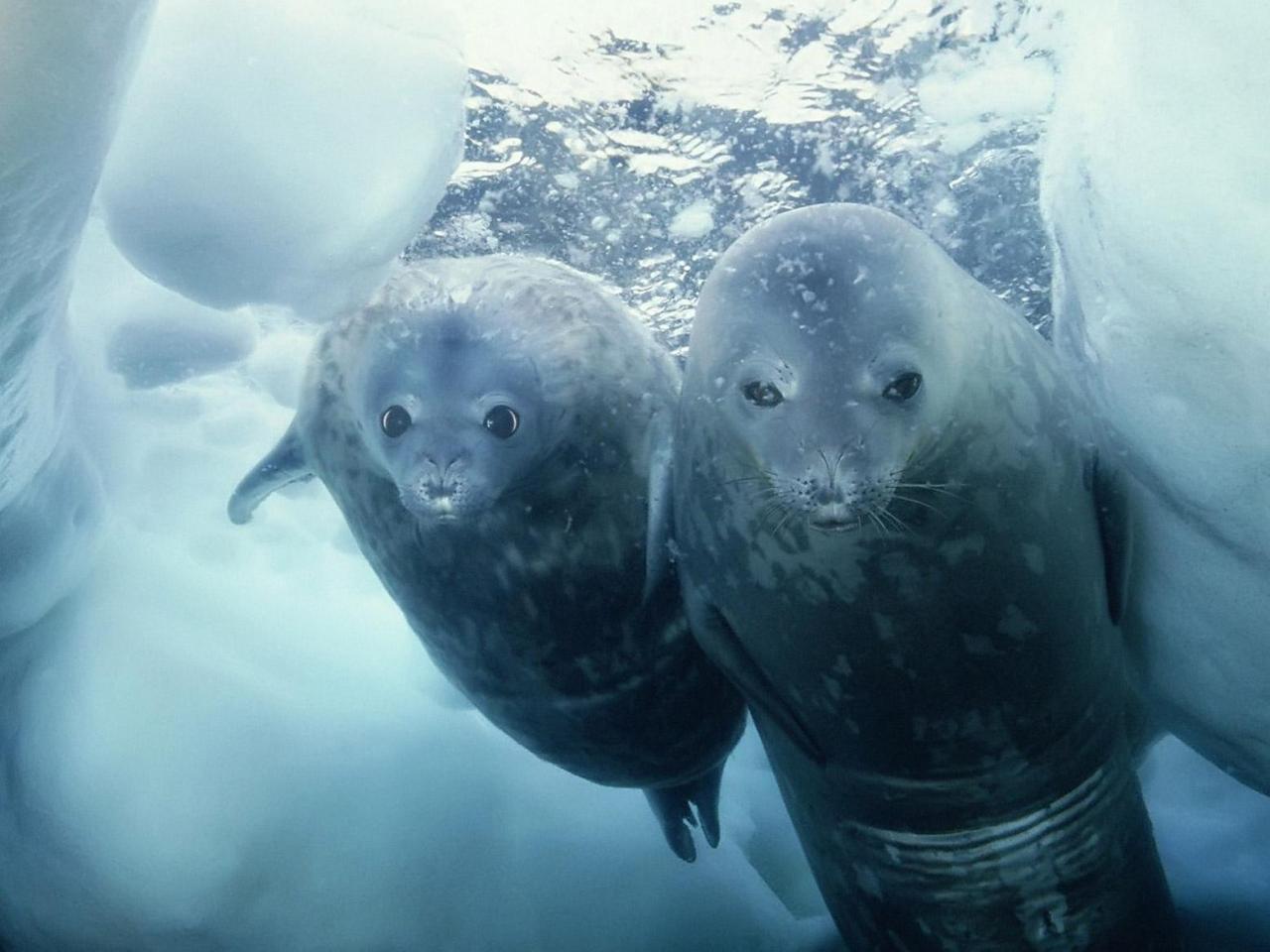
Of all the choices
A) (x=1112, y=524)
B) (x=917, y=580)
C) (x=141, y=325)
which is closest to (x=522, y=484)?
(x=917, y=580)

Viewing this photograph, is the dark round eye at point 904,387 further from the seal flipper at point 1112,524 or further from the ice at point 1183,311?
the seal flipper at point 1112,524

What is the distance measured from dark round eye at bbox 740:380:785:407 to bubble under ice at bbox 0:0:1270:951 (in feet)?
7.17

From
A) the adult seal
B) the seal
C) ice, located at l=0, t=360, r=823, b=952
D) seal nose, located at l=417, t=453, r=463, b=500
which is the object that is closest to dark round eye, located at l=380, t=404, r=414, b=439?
the seal

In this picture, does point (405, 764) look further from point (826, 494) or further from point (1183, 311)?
point (1183, 311)

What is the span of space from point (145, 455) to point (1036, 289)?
5813mm

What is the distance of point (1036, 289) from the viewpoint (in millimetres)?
5832

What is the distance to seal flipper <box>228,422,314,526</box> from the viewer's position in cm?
378

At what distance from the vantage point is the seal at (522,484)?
115 inches

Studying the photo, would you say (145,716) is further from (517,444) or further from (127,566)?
(517,444)

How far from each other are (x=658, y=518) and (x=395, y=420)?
91 cm

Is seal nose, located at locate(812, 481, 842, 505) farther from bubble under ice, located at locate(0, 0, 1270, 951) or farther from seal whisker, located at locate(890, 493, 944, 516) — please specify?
bubble under ice, located at locate(0, 0, 1270, 951)

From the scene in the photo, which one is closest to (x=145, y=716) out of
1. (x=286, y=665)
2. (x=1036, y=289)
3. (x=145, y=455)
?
(x=286, y=665)

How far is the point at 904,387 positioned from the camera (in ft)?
7.90

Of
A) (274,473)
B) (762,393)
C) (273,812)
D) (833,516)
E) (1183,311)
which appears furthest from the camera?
(273,812)
